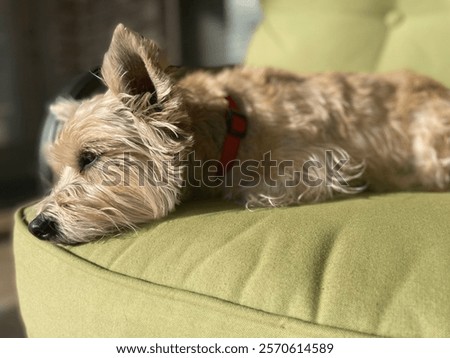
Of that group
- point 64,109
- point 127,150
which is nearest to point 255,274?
point 127,150

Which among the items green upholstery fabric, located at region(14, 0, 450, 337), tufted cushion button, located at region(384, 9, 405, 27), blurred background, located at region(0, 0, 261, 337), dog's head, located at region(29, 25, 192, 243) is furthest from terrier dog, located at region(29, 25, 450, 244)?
blurred background, located at region(0, 0, 261, 337)

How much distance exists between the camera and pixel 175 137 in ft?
4.04

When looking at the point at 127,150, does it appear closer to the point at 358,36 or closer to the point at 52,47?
the point at 358,36

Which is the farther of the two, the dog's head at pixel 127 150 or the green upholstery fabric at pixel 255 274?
the dog's head at pixel 127 150

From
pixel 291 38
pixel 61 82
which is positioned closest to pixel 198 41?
pixel 61 82

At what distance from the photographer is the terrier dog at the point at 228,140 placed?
118cm

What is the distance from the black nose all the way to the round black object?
342 mm

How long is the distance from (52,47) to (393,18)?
2.63 m

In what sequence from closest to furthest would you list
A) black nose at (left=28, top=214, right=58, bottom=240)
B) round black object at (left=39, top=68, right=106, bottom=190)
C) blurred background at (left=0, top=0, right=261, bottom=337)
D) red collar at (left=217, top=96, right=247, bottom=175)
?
black nose at (left=28, top=214, right=58, bottom=240), red collar at (left=217, top=96, right=247, bottom=175), round black object at (left=39, top=68, right=106, bottom=190), blurred background at (left=0, top=0, right=261, bottom=337)

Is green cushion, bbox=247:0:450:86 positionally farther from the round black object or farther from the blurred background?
the blurred background

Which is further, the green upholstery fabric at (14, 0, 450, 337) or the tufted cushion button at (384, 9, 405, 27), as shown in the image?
the tufted cushion button at (384, 9, 405, 27)

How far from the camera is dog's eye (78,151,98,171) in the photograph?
1233 millimetres
